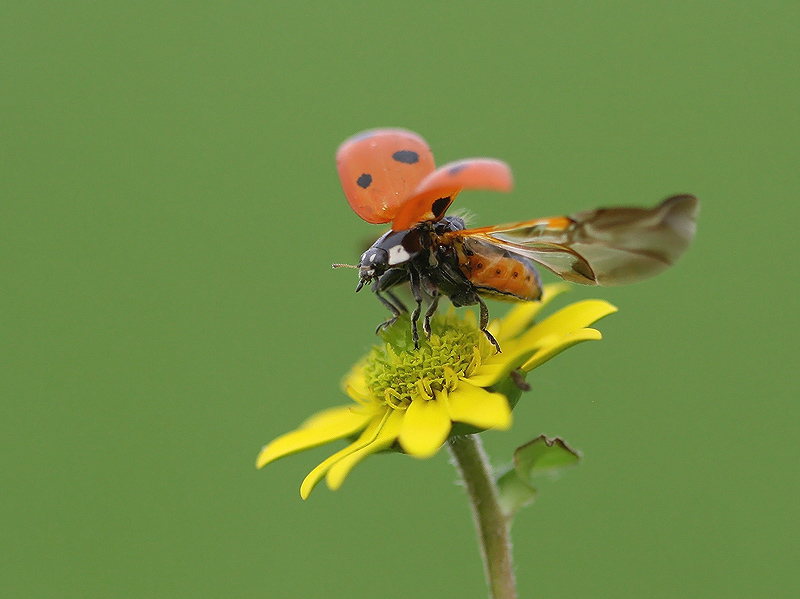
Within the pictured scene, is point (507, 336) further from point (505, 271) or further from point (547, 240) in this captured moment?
point (547, 240)

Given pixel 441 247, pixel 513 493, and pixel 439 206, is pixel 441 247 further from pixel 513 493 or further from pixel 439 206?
pixel 513 493

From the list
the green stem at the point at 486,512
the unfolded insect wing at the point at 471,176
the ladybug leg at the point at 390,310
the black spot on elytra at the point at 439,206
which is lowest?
the green stem at the point at 486,512

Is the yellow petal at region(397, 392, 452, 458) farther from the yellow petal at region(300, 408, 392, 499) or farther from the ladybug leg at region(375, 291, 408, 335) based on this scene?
the ladybug leg at region(375, 291, 408, 335)

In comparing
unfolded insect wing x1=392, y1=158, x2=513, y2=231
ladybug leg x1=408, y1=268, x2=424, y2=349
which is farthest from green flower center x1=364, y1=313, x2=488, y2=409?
unfolded insect wing x1=392, y1=158, x2=513, y2=231

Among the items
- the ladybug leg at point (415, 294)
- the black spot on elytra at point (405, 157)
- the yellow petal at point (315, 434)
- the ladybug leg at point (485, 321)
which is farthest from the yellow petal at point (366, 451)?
the black spot on elytra at point (405, 157)

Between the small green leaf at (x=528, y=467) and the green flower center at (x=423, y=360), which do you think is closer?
the small green leaf at (x=528, y=467)

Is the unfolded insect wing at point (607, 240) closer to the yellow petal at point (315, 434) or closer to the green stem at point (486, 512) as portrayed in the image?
the green stem at point (486, 512)
